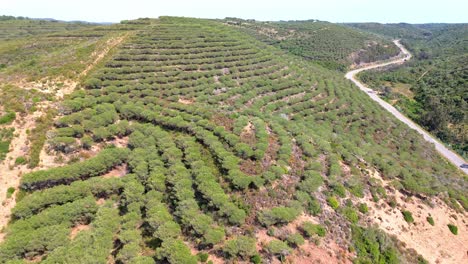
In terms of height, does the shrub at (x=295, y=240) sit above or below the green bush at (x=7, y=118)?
below

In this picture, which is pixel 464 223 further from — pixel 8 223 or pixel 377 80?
pixel 377 80

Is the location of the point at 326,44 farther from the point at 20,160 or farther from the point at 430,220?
the point at 20,160

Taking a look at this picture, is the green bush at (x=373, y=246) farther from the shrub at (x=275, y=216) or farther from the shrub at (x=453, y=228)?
the shrub at (x=453, y=228)

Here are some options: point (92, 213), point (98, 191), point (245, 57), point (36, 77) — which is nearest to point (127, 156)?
point (98, 191)

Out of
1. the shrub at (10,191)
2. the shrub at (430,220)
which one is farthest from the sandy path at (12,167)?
the shrub at (430,220)

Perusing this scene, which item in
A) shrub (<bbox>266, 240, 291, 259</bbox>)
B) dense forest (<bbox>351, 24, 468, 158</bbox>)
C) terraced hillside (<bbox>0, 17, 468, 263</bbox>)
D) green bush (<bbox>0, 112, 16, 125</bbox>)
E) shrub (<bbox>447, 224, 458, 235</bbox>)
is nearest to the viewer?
terraced hillside (<bbox>0, 17, 468, 263</bbox>)

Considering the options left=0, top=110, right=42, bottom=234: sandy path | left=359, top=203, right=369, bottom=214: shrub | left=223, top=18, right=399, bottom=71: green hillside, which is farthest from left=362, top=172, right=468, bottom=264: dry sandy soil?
left=223, top=18, right=399, bottom=71: green hillside

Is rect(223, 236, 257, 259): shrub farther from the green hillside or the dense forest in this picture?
the green hillside
